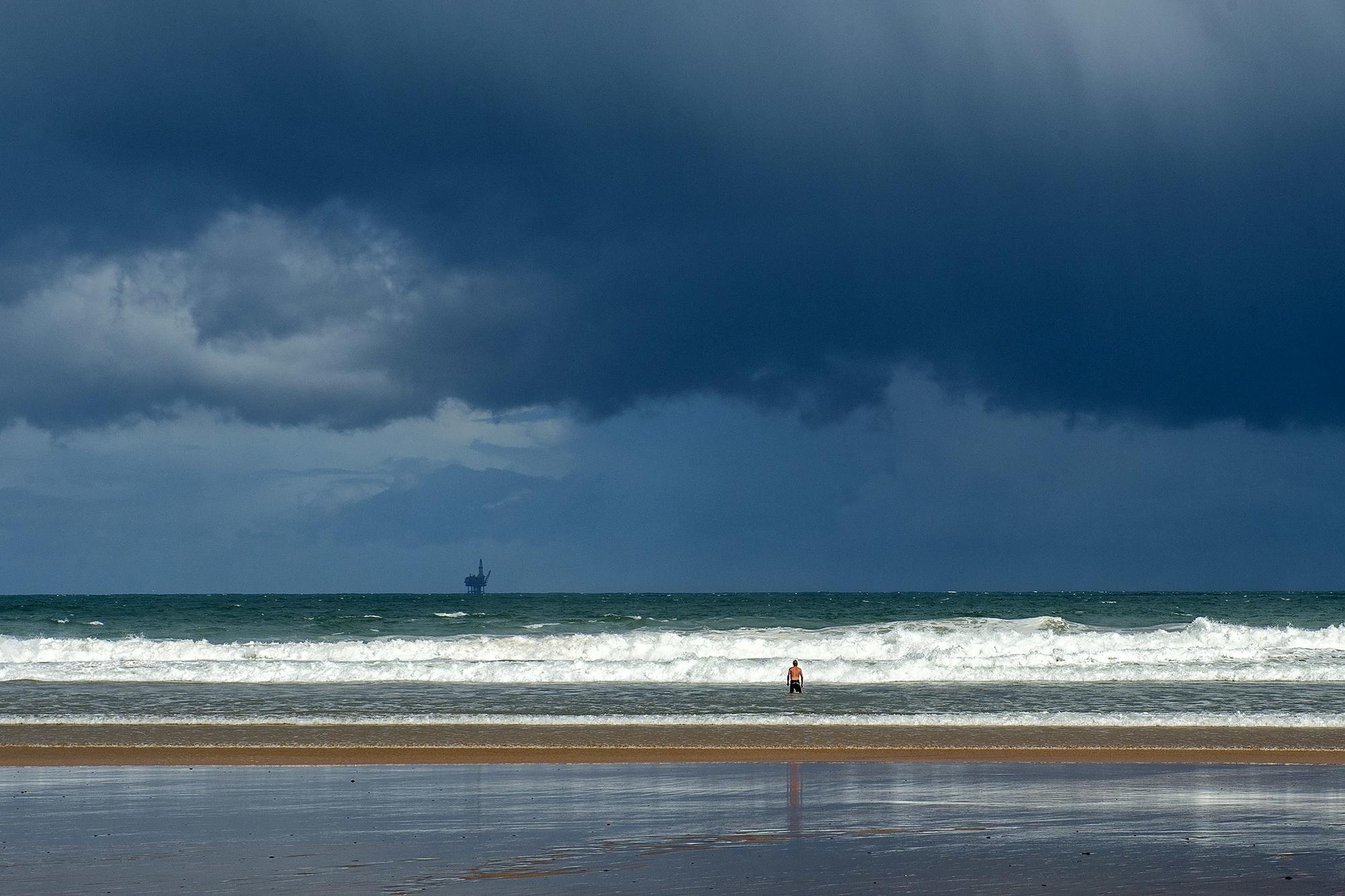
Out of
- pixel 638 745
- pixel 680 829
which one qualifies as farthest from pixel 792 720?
pixel 680 829

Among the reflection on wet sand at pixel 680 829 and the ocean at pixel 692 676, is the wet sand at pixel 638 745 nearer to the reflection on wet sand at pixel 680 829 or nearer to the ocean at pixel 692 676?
the ocean at pixel 692 676

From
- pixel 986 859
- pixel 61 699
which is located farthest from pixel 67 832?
pixel 61 699

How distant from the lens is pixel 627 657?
168 ft

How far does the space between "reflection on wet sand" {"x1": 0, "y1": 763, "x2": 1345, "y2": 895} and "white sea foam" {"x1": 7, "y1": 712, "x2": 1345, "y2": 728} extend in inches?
257

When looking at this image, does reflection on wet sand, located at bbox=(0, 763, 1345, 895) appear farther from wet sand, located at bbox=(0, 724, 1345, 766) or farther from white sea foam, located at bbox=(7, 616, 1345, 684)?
white sea foam, located at bbox=(7, 616, 1345, 684)

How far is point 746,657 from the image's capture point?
5166 cm

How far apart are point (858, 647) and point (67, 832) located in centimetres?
4027

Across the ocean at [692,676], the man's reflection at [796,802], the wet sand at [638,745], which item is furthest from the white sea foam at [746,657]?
the man's reflection at [796,802]

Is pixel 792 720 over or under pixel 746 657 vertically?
over

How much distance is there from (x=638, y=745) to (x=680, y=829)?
9.70 m

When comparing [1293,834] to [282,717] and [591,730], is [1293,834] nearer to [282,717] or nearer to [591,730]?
[591,730]

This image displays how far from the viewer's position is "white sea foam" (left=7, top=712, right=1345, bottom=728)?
82.6 ft

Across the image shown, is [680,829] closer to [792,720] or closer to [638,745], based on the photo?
[638,745]

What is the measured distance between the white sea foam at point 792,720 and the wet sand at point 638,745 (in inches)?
19.2
